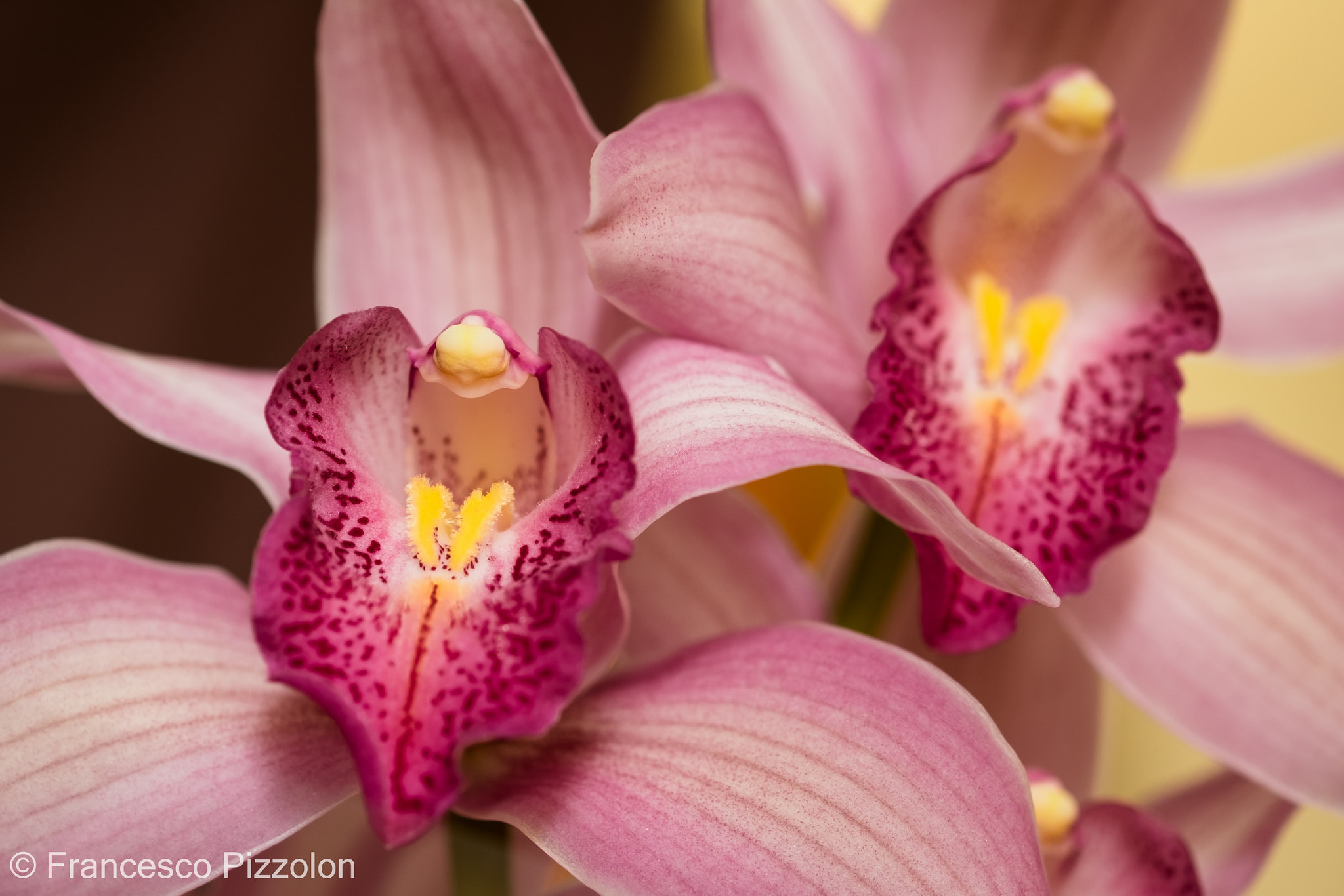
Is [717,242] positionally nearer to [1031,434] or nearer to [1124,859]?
[1031,434]

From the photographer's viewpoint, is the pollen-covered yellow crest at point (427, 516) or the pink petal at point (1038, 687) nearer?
the pollen-covered yellow crest at point (427, 516)

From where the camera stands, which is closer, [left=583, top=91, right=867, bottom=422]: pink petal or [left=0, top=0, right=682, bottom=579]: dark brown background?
[left=583, top=91, right=867, bottom=422]: pink petal

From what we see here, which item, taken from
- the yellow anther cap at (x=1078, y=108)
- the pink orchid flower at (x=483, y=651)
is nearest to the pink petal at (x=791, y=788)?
the pink orchid flower at (x=483, y=651)

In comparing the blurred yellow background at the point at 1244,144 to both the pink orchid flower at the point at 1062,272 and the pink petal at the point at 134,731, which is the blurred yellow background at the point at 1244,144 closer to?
the pink orchid flower at the point at 1062,272

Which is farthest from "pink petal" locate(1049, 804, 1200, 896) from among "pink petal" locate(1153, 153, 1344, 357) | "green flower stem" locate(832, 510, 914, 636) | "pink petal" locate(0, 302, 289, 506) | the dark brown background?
the dark brown background

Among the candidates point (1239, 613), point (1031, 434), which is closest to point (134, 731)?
point (1031, 434)

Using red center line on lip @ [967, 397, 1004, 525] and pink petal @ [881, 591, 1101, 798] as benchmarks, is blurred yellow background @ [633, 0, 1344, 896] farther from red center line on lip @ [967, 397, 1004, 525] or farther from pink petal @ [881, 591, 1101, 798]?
red center line on lip @ [967, 397, 1004, 525]
